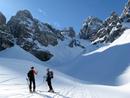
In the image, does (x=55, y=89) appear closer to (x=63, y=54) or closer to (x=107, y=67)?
(x=107, y=67)

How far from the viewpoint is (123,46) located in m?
82.3

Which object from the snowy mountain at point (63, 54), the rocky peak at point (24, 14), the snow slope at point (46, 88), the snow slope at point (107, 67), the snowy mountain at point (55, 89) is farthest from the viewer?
the rocky peak at point (24, 14)

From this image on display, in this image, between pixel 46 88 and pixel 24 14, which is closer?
pixel 46 88

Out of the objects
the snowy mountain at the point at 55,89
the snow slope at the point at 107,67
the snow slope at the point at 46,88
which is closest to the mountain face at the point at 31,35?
the snow slope at the point at 107,67

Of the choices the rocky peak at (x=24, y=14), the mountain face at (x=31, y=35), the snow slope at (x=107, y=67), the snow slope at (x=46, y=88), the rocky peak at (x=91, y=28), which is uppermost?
the rocky peak at (x=91, y=28)

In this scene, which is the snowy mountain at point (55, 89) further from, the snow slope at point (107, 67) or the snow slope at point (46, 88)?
the snow slope at point (107, 67)

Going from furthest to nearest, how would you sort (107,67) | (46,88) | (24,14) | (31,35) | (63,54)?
(24,14) → (63,54) → (31,35) → (107,67) → (46,88)

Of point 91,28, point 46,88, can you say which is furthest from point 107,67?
point 91,28

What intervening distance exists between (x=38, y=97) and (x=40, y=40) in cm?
9033

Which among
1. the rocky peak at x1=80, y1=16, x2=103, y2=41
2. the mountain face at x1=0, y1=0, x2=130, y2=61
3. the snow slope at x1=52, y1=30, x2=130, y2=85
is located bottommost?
the snow slope at x1=52, y1=30, x2=130, y2=85

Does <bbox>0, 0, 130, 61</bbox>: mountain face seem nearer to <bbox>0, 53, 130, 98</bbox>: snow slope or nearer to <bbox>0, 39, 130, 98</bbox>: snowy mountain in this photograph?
<bbox>0, 39, 130, 98</bbox>: snowy mountain

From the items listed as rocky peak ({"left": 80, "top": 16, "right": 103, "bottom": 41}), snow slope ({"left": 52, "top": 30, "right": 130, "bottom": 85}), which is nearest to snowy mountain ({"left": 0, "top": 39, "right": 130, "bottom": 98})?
snow slope ({"left": 52, "top": 30, "right": 130, "bottom": 85})

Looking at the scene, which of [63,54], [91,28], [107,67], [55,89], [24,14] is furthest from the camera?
[91,28]

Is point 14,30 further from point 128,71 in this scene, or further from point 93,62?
point 128,71
